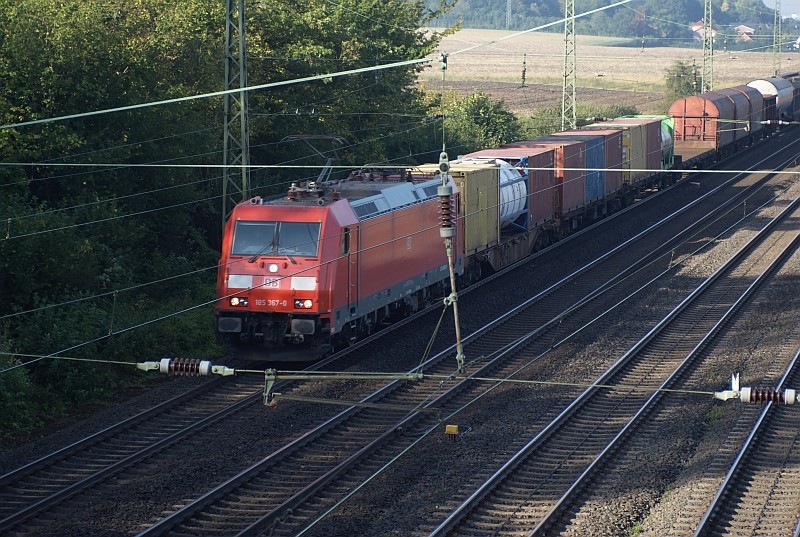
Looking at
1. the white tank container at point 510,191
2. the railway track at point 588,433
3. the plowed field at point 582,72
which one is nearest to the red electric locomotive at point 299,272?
the railway track at point 588,433

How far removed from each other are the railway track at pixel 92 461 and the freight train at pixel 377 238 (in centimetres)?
174

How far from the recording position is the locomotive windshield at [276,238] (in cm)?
2256

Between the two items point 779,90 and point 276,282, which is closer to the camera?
point 276,282

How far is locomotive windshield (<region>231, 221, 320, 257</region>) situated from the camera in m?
22.6

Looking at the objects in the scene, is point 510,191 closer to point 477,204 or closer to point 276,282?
point 477,204

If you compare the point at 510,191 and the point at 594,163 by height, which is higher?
the point at 594,163

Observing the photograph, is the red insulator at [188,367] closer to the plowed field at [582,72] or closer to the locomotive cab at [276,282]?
the locomotive cab at [276,282]

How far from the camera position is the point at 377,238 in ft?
80.8

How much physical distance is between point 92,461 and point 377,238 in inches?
347

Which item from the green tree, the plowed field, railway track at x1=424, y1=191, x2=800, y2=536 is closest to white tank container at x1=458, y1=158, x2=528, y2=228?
railway track at x1=424, y1=191, x2=800, y2=536

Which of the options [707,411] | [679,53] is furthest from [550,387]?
[679,53]

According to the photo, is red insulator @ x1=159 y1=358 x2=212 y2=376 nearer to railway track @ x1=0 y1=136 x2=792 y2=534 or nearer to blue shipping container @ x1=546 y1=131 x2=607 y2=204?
railway track @ x1=0 y1=136 x2=792 y2=534

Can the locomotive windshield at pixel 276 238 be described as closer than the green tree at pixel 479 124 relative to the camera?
Yes

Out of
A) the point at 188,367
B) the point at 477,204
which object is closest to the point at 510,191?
the point at 477,204
